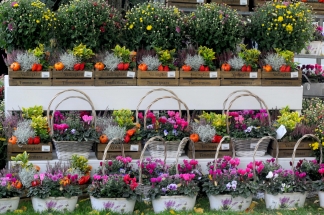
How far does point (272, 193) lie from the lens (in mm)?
5379

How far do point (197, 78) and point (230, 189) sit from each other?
5.39ft

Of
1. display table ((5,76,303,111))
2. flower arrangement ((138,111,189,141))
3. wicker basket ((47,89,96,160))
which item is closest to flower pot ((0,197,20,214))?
wicker basket ((47,89,96,160))

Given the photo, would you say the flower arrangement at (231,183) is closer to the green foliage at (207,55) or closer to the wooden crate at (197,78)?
the wooden crate at (197,78)

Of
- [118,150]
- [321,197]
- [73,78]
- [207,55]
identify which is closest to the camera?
[321,197]

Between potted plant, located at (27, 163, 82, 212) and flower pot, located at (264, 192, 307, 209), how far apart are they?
5.73 feet

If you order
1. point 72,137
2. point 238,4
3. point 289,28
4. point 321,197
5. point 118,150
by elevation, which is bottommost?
point 321,197

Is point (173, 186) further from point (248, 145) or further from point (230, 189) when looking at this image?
point (248, 145)

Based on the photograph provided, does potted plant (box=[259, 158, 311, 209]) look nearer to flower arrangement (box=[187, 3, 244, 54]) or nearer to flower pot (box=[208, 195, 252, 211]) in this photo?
flower pot (box=[208, 195, 252, 211])

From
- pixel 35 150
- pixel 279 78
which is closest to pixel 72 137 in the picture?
pixel 35 150

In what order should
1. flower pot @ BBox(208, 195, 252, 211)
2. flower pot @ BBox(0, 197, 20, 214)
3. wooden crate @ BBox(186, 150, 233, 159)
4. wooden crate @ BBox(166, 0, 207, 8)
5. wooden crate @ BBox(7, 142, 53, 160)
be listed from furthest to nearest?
1. wooden crate @ BBox(166, 0, 207, 8)
2. wooden crate @ BBox(186, 150, 233, 159)
3. wooden crate @ BBox(7, 142, 53, 160)
4. flower pot @ BBox(208, 195, 252, 211)
5. flower pot @ BBox(0, 197, 20, 214)

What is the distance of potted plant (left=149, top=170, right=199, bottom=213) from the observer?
203 inches

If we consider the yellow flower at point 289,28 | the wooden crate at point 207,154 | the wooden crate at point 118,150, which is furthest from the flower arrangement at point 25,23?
the yellow flower at point 289,28

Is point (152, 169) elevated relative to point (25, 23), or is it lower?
lower

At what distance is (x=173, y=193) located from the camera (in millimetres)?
5160
